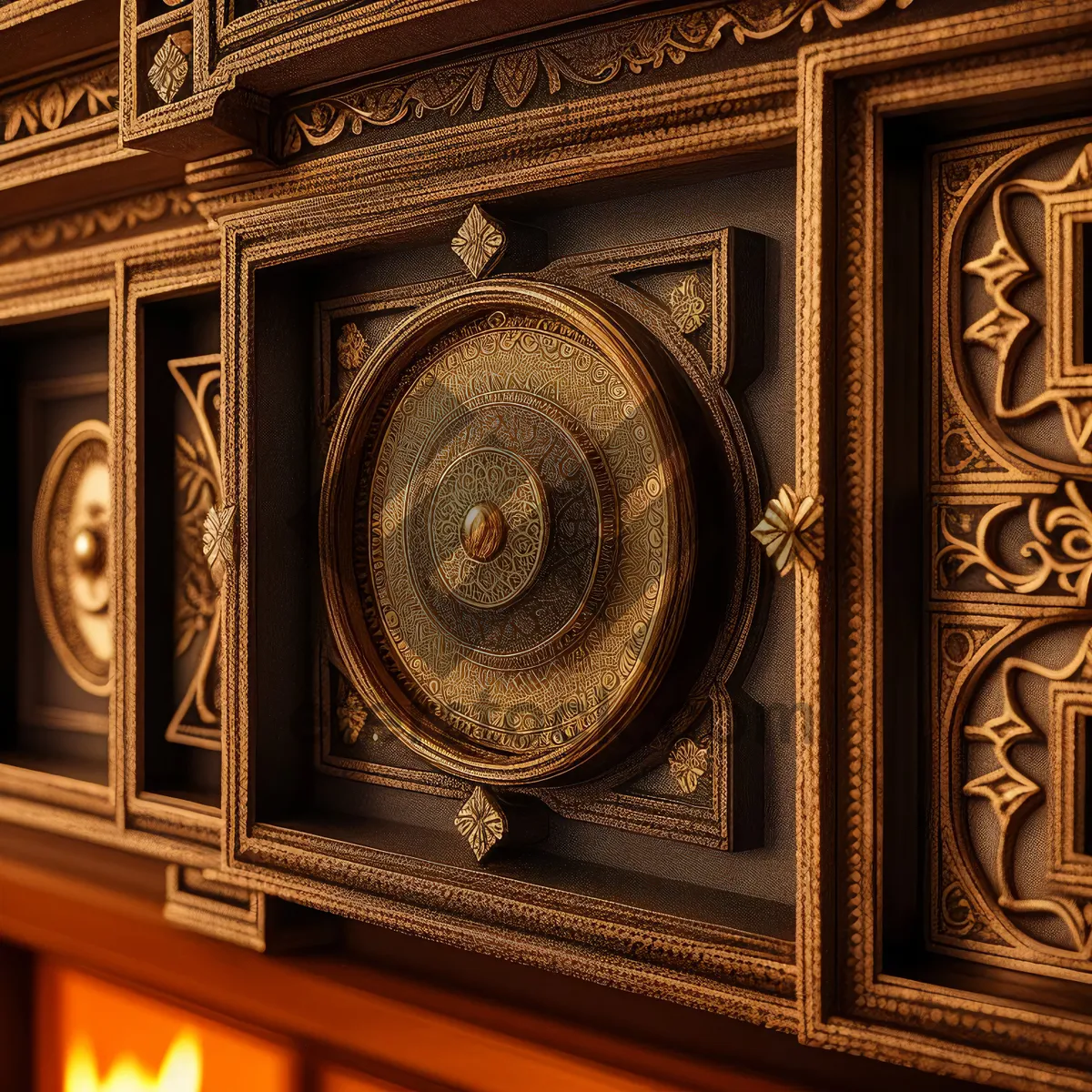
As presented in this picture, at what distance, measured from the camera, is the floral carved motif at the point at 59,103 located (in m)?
1.62

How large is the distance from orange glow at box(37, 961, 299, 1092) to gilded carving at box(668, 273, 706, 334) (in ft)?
3.27

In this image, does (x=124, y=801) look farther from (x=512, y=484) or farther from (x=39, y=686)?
(x=512, y=484)

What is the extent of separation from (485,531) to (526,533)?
0.05m

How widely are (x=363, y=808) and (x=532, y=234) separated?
0.74 m

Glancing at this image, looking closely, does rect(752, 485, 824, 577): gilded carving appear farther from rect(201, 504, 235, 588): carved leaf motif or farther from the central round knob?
rect(201, 504, 235, 588): carved leaf motif

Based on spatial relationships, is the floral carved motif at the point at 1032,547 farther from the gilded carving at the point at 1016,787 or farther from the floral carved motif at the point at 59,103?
the floral carved motif at the point at 59,103

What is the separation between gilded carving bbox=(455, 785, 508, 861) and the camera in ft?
4.14

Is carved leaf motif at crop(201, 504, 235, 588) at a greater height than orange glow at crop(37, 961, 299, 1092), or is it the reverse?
carved leaf motif at crop(201, 504, 235, 588)

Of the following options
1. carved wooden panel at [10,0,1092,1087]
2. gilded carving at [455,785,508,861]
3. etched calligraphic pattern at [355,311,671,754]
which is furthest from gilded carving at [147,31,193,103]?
gilded carving at [455,785,508,861]

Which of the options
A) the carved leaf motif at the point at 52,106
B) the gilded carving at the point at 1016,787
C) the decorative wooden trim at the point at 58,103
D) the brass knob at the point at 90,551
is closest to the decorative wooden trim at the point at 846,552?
the gilded carving at the point at 1016,787

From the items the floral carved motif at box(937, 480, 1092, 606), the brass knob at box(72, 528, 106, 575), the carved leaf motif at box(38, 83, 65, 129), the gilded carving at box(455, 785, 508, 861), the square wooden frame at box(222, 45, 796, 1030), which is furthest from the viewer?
the brass knob at box(72, 528, 106, 575)

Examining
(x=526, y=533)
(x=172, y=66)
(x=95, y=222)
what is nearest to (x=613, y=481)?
(x=526, y=533)

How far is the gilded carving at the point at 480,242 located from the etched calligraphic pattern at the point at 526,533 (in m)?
0.06

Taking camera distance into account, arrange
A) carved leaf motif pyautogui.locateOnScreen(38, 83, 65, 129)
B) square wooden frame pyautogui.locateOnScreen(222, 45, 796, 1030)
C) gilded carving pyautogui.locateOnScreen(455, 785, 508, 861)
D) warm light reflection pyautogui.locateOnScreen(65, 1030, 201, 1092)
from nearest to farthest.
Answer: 1. square wooden frame pyautogui.locateOnScreen(222, 45, 796, 1030)
2. gilded carving pyautogui.locateOnScreen(455, 785, 508, 861)
3. warm light reflection pyautogui.locateOnScreen(65, 1030, 201, 1092)
4. carved leaf motif pyautogui.locateOnScreen(38, 83, 65, 129)
